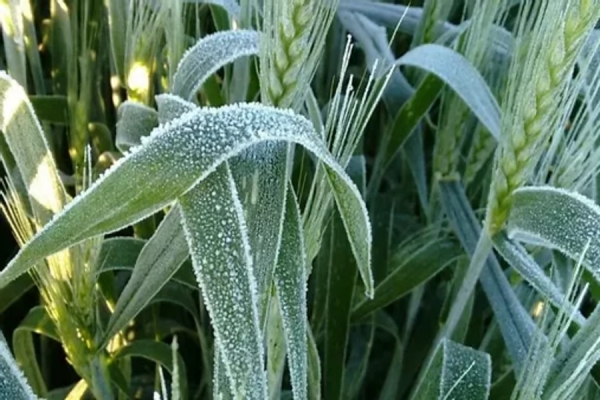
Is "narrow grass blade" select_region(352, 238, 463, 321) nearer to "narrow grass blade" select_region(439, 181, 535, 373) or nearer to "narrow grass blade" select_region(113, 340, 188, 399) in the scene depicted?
"narrow grass blade" select_region(439, 181, 535, 373)

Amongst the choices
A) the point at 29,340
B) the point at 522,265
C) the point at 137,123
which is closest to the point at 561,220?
the point at 522,265

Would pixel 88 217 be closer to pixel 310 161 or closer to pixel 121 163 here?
pixel 121 163

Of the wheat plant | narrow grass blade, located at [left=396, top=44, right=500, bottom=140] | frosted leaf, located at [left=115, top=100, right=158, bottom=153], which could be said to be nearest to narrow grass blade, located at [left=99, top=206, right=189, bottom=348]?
the wheat plant

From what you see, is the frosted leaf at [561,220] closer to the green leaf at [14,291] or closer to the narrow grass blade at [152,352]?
the narrow grass blade at [152,352]

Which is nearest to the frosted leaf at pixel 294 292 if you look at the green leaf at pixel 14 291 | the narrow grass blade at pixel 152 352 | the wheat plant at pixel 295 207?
the wheat plant at pixel 295 207

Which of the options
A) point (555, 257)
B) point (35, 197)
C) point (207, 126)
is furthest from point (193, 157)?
point (555, 257)
